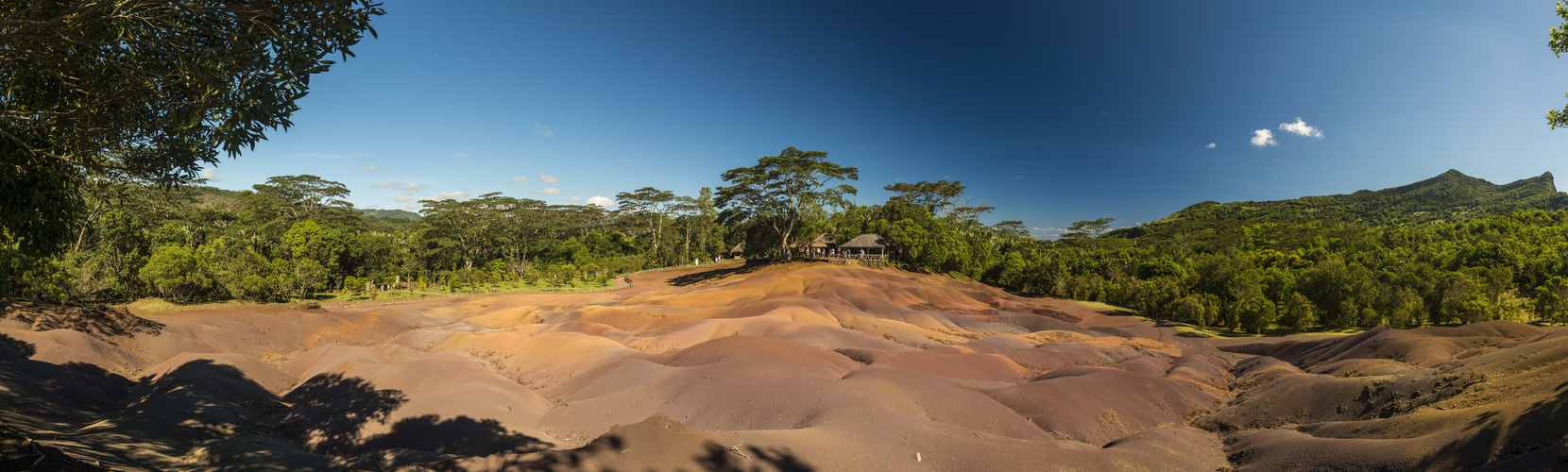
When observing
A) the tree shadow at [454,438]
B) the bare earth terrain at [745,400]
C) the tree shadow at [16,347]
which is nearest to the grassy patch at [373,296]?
the bare earth terrain at [745,400]

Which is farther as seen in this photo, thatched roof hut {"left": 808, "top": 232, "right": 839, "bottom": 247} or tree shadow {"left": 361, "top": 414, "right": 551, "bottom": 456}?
thatched roof hut {"left": 808, "top": 232, "right": 839, "bottom": 247}

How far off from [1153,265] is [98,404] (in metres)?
59.6

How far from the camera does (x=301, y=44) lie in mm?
5926

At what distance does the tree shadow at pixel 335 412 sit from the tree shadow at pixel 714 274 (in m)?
34.5

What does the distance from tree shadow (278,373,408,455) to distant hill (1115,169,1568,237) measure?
115 m

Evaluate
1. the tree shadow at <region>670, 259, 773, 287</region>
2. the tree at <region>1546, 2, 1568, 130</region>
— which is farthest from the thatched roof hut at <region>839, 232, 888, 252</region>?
the tree at <region>1546, 2, 1568, 130</region>

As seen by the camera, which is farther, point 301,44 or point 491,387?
point 491,387

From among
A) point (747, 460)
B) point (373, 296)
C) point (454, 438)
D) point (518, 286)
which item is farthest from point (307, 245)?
point (747, 460)

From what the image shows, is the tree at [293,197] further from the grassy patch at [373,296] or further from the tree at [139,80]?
the tree at [139,80]

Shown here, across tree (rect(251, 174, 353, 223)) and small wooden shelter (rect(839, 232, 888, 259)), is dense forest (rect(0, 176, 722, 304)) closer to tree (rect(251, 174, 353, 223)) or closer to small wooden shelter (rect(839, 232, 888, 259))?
tree (rect(251, 174, 353, 223))

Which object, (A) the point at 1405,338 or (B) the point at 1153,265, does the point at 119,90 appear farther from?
(B) the point at 1153,265

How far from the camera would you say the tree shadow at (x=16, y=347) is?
13.0 m

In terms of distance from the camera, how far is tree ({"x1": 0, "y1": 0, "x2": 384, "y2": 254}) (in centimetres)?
577

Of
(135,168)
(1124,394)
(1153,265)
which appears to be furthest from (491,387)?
(1153,265)
